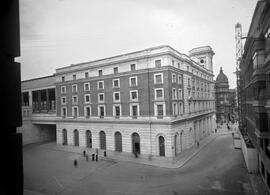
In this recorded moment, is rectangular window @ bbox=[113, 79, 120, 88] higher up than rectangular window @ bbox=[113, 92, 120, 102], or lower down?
higher up

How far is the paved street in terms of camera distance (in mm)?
→ 17547

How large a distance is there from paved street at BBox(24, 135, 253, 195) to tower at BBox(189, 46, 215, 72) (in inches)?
1338

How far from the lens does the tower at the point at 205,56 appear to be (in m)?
55.8

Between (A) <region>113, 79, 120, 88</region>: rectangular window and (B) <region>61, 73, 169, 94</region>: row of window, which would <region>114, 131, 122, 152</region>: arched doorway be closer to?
(A) <region>113, 79, 120, 88</region>: rectangular window

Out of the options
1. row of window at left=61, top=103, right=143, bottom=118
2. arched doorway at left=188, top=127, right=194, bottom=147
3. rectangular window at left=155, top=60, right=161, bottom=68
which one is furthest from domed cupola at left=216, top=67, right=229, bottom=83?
row of window at left=61, top=103, right=143, bottom=118

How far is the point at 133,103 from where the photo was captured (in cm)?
3114

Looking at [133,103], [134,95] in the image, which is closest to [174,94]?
[134,95]

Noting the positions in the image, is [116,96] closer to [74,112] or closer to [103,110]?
[103,110]

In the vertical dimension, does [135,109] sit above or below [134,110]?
Result: above

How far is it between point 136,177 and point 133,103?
44.2ft

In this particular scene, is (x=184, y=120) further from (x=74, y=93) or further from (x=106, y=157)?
(x=74, y=93)

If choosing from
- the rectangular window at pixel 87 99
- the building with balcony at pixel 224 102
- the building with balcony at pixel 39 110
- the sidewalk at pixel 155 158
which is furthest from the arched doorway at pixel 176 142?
the building with balcony at pixel 224 102

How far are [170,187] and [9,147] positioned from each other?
19.1 meters

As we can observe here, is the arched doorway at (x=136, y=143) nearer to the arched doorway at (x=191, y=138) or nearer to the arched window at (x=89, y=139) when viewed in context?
the arched window at (x=89, y=139)
